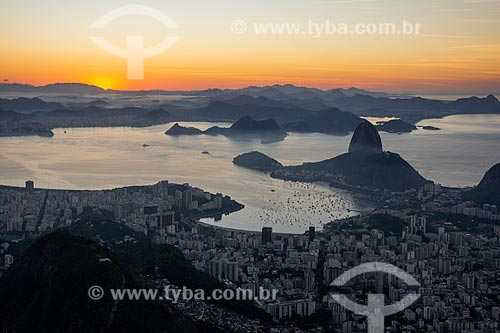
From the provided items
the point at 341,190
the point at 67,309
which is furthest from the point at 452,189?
the point at 67,309

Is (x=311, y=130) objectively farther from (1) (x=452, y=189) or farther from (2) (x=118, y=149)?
(1) (x=452, y=189)

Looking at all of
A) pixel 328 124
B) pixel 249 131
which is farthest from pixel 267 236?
pixel 328 124

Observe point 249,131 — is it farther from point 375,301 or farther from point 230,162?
point 375,301

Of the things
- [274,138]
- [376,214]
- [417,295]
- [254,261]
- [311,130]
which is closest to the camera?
[417,295]

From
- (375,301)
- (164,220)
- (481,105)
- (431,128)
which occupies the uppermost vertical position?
(481,105)

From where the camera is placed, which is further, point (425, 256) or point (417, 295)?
point (425, 256)

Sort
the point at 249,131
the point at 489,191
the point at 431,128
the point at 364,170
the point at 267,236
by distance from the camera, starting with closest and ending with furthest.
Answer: the point at 267,236, the point at 489,191, the point at 364,170, the point at 249,131, the point at 431,128

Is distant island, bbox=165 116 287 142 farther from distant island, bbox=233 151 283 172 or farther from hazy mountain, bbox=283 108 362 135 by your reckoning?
distant island, bbox=233 151 283 172
